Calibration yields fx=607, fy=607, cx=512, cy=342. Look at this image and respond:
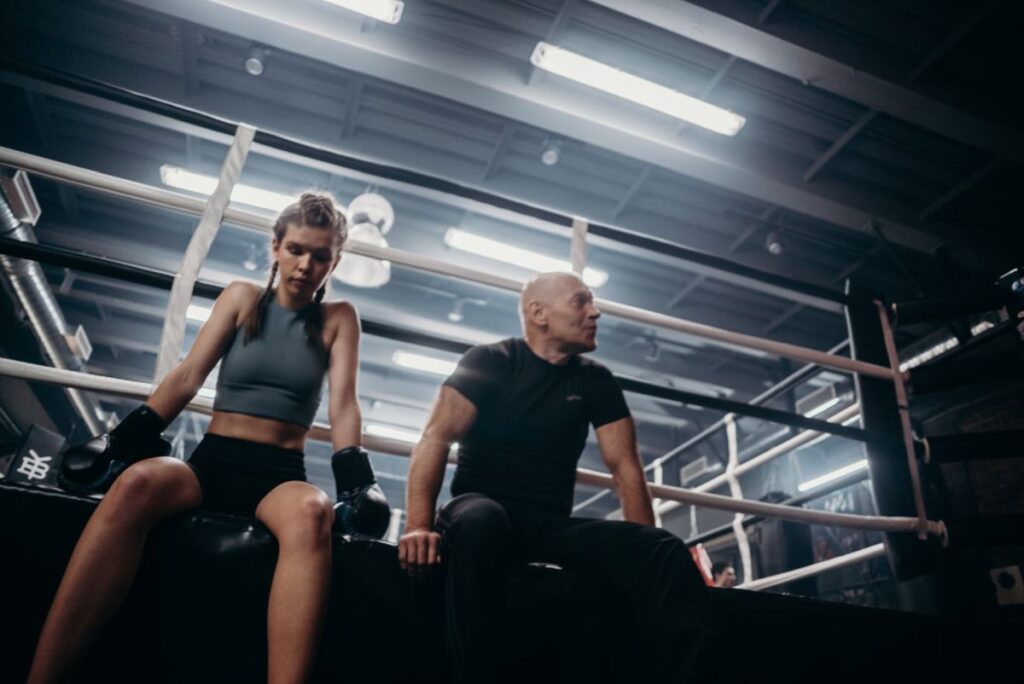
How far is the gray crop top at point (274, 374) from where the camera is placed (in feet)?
4.49

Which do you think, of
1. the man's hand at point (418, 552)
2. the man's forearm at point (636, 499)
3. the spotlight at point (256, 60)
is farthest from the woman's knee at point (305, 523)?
the spotlight at point (256, 60)

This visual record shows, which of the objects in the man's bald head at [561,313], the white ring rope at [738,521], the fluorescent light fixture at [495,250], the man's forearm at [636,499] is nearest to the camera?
the man's forearm at [636,499]

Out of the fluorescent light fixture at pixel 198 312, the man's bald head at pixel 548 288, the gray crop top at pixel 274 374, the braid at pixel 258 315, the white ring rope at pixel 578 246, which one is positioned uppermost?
the fluorescent light fixture at pixel 198 312

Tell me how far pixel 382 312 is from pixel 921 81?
534 cm

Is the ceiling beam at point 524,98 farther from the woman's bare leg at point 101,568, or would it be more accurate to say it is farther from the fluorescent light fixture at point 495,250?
the woman's bare leg at point 101,568

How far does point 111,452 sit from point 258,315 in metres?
0.48

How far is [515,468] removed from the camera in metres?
1.46

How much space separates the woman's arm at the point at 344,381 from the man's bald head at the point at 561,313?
1.64 feet

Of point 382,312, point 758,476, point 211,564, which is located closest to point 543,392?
point 211,564

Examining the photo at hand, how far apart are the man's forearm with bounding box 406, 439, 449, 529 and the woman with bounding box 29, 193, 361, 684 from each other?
0.52 ft

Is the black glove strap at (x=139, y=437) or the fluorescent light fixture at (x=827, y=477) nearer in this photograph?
the black glove strap at (x=139, y=437)

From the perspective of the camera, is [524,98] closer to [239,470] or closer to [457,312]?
[457,312]

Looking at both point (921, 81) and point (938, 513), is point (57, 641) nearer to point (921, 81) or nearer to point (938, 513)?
point (921, 81)

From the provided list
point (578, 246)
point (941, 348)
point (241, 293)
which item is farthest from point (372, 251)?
point (941, 348)
